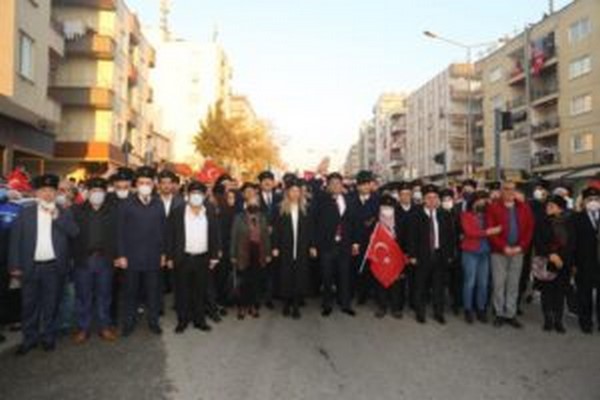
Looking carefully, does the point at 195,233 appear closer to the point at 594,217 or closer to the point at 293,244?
the point at 293,244

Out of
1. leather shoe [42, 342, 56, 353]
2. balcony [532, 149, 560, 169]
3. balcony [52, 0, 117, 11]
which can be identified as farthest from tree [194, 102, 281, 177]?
leather shoe [42, 342, 56, 353]

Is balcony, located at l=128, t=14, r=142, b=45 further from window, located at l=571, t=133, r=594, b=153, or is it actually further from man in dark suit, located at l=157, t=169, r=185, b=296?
man in dark suit, located at l=157, t=169, r=185, b=296

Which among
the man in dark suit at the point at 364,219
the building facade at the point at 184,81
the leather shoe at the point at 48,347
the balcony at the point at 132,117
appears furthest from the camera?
the building facade at the point at 184,81

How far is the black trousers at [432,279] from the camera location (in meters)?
10.1

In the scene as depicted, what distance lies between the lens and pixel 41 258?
26.6 ft

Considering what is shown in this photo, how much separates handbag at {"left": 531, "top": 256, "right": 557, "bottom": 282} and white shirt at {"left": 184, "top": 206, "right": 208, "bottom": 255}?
4998mm

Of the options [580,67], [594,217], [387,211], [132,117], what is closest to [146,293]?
[387,211]

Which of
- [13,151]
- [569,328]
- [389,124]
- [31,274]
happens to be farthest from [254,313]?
[389,124]

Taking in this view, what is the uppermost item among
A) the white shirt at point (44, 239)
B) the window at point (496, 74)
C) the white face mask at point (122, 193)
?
the window at point (496, 74)

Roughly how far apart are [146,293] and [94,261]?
87cm

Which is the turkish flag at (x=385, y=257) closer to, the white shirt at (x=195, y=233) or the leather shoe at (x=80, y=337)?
the white shirt at (x=195, y=233)

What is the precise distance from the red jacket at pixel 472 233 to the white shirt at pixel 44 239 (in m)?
6.04

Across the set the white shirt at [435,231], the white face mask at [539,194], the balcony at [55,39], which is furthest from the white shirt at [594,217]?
the balcony at [55,39]

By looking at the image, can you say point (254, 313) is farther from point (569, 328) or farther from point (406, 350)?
point (569, 328)
